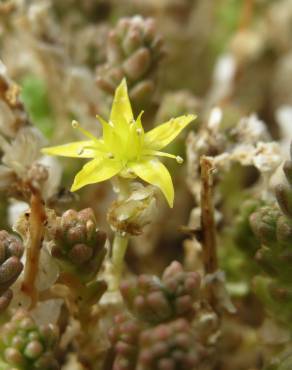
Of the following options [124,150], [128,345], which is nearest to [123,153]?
[124,150]

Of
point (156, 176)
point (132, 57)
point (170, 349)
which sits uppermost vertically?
point (132, 57)

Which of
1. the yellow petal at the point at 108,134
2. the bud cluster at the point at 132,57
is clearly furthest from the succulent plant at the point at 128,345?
the bud cluster at the point at 132,57

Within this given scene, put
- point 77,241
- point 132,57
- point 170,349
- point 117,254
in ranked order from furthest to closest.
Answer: point 132,57, point 117,254, point 77,241, point 170,349

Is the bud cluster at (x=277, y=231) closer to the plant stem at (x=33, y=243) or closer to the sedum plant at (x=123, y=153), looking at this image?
the sedum plant at (x=123, y=153)

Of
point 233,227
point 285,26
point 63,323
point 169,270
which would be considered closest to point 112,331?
point 169,270

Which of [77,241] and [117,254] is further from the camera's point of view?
[117,254]

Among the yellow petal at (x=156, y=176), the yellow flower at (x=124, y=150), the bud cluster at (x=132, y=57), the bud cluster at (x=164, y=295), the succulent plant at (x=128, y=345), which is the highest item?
the bud cluster at (x=132, y=57)

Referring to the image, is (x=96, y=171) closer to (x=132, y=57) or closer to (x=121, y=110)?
(x=121, y=110)
